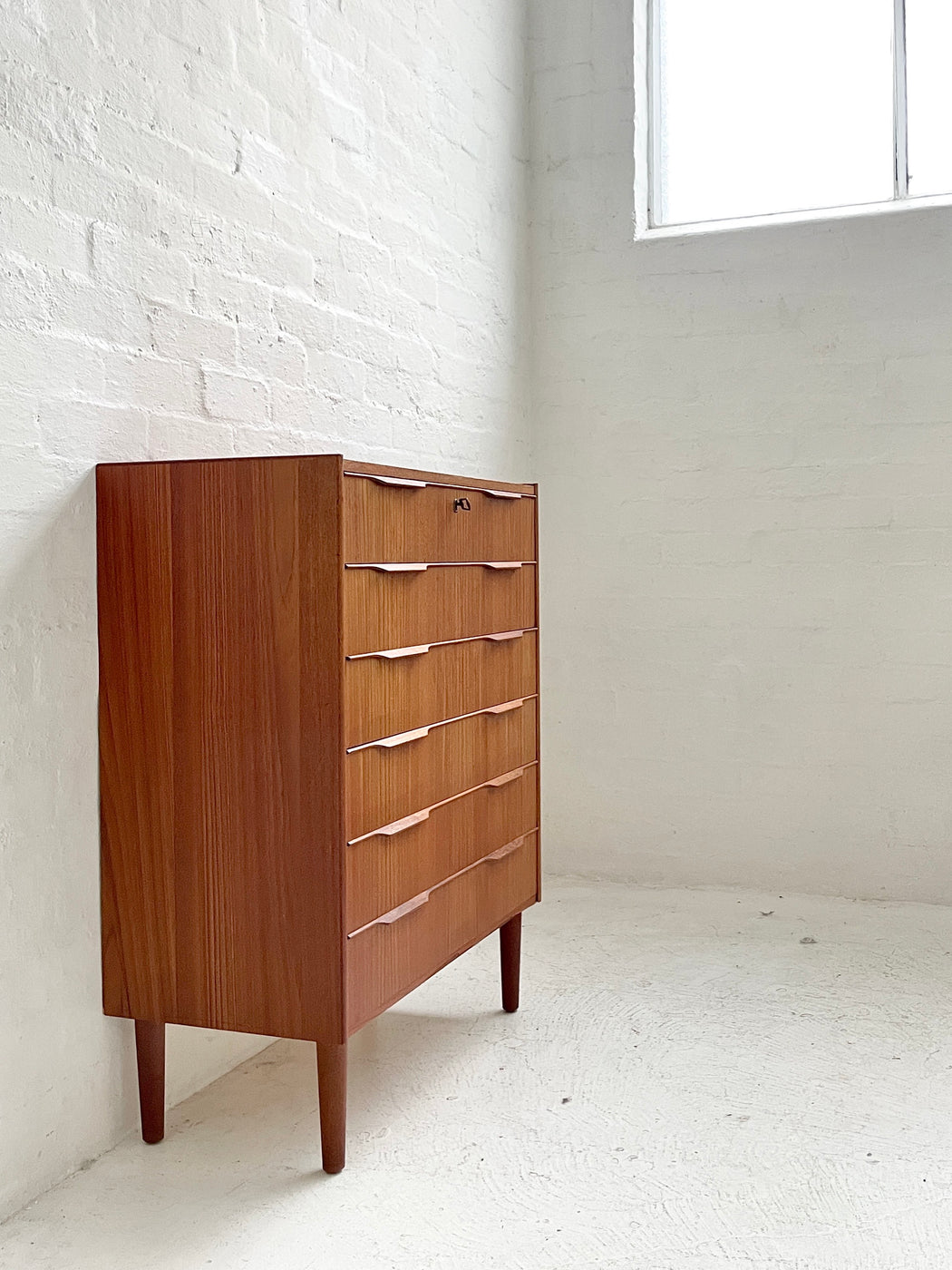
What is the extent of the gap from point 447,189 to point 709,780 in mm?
1664

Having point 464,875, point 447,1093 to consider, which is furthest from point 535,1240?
point 464,875

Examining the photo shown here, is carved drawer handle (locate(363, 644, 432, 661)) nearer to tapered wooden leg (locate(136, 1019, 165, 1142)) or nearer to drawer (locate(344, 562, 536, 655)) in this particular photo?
drawer (locate(344, 562, 536, 655))

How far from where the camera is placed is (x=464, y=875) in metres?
2.09

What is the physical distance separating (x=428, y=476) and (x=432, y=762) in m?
0.45

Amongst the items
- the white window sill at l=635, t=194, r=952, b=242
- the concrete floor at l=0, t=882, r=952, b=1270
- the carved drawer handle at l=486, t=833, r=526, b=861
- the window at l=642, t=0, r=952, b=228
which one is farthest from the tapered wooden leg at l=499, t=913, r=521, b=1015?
the window at l=642, t=0, r=952, b=228

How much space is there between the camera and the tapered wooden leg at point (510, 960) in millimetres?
2369

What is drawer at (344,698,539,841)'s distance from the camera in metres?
1.74

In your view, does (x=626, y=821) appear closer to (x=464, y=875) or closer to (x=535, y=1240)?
(x=464, y=875)

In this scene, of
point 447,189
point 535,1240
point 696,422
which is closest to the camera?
point 535,1240

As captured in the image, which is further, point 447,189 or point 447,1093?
point 447,189

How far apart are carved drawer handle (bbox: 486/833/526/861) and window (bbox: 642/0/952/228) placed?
1.89 metres

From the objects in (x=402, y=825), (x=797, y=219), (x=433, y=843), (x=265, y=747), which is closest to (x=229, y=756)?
(x=265, y=747)

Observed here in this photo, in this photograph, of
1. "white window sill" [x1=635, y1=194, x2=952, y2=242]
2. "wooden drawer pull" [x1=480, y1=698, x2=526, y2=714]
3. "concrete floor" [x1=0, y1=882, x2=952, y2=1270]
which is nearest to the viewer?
"concrete floor" [x1=0, y1=882, x2=952, y2=1270]

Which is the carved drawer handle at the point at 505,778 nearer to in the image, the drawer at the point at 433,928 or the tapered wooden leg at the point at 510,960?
the drawer at the point at 433,928
